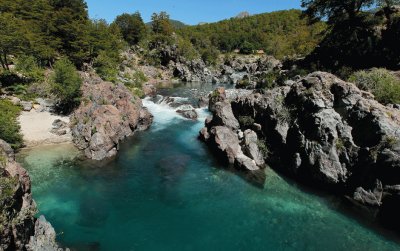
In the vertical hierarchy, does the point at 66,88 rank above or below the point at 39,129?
above

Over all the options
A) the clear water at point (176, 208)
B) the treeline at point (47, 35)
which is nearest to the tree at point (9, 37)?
the treeline at point (47, 35)

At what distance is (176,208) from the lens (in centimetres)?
2430

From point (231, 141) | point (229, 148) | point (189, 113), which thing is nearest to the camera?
point (229, 148)

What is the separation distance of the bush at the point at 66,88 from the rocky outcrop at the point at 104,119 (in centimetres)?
149

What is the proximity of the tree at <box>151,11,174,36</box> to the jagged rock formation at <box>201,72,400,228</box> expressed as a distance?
87.5 metres

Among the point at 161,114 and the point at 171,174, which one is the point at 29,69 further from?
the point at 171,174

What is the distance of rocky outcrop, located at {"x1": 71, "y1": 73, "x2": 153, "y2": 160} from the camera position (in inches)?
1325

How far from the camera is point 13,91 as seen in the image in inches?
1738

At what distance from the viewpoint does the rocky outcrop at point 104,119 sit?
33656mm

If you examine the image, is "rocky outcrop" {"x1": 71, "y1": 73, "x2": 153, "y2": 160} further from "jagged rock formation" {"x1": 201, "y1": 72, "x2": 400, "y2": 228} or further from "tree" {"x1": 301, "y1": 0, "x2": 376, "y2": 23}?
"tree" {"x1": 301, "y1": 0, "x2": 376, "y2": 23}

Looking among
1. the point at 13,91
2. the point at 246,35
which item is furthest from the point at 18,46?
the point at 246,35

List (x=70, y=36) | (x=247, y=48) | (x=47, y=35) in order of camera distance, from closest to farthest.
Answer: (x=47, y=35)
(x=70, y=36)
(x=247, y=48)

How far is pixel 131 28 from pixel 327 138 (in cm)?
9489

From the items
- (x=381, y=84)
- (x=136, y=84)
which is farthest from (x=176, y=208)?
(x=136, y=84)
